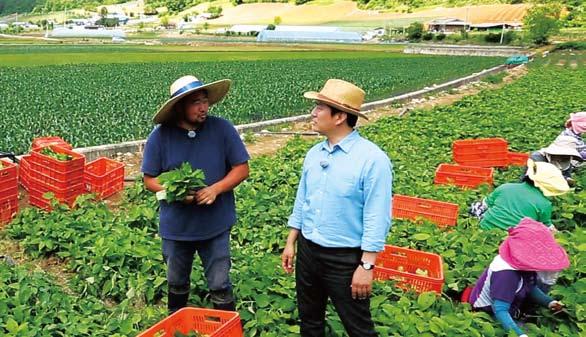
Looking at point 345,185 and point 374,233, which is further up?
point 345,185

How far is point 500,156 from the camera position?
8.21m

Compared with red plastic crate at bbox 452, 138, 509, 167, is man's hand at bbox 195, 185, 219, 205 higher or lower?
higher

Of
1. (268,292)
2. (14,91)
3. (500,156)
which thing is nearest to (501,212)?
(268,292)

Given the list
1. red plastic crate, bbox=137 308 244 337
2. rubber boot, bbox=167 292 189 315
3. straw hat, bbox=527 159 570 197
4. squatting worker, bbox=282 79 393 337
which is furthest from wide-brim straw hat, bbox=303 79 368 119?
straw hat, bbox=527 159 570 197

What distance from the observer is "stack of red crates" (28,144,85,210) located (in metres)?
6.09

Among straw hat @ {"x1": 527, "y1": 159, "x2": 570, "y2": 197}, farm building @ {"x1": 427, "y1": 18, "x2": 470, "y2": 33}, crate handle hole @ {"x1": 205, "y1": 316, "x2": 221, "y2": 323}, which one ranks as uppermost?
farm building @ {"x1": 427, "y1": 18, "x2": 470, "y2": 33}

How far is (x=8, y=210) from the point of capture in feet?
19.1

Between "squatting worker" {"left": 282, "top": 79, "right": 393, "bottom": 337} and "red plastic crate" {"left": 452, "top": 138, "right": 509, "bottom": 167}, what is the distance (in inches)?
223

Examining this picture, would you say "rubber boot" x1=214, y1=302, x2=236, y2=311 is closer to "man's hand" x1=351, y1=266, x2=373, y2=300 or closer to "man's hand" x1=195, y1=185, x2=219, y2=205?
"man's hand" x1=195, y1=185, x2=219, y2=205

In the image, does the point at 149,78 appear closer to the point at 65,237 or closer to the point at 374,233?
the point at 65,237

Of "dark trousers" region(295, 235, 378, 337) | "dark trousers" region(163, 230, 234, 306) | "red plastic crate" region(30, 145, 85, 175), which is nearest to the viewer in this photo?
"dark trousers" region(295, 235, 378, 337)

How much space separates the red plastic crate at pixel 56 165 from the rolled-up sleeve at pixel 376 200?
4342 millimetres

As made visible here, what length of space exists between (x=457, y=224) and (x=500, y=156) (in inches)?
119

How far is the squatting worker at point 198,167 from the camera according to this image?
3.29m
